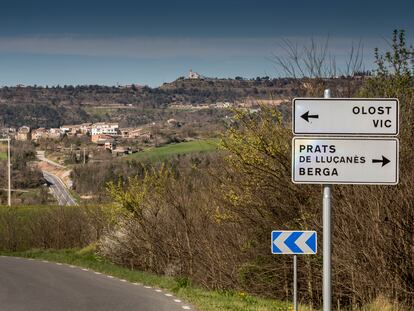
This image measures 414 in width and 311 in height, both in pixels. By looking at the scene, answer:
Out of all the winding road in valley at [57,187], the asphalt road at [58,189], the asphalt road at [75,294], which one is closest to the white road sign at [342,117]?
the asphalt road at [75,294]

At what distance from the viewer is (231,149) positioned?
19156mm

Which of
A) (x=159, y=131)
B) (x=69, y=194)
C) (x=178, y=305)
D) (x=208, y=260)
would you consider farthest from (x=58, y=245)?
(x=159, y=131)

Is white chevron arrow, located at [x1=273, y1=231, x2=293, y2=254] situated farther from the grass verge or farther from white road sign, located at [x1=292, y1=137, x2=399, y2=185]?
the grass verge

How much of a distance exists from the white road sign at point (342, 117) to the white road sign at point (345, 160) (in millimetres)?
103

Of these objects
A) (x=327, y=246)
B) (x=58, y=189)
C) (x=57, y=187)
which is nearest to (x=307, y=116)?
(x=327, y=246)

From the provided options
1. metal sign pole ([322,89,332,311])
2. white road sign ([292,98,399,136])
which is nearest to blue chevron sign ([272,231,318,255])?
metal sign pole ([322,89,332,311])

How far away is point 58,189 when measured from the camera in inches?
4779

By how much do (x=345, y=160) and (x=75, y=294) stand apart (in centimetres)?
1122

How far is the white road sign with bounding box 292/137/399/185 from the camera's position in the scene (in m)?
9.12

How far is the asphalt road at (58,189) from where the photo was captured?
105 m

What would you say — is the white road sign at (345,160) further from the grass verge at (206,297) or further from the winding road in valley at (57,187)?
the winding road in valley at (57,187)

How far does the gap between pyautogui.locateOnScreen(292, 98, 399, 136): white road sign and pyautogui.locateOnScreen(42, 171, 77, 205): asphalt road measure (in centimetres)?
9280

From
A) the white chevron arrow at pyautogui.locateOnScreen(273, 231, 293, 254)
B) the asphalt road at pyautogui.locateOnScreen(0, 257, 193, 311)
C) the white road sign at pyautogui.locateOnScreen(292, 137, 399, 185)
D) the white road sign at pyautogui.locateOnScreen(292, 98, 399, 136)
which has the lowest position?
the asphalt road at pyautogui.locateOnScreen(0, 257, 193, 311)

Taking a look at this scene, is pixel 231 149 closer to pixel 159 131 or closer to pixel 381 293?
pixel 381 293
